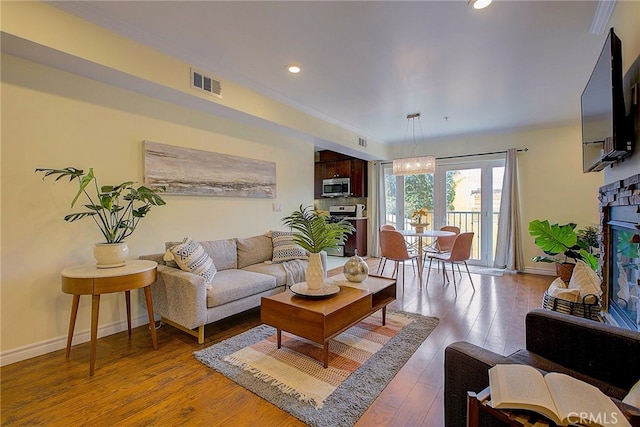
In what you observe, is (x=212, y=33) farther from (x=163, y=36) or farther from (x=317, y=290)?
(x=317, y=290)

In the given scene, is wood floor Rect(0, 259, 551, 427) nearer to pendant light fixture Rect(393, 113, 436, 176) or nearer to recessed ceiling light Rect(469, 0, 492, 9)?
pendant light fixture Rect(393, 113, 436, 176)

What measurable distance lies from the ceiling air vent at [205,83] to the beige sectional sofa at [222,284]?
159 centimetres

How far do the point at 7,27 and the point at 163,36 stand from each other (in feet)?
3.08

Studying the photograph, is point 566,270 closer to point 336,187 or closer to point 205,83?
point 336,187

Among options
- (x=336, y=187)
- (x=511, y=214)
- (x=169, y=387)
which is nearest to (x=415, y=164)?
(x=511, y=214)

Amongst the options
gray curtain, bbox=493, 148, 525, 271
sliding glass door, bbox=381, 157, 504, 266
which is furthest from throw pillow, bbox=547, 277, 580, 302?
sliding glass door, bbox=381, 157, 504, 266

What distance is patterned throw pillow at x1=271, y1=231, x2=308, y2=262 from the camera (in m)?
3.67

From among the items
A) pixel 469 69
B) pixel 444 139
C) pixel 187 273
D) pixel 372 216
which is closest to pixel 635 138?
pixel 469 69

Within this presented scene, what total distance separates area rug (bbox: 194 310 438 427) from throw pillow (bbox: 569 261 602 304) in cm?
122

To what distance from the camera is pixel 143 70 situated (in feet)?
8.12

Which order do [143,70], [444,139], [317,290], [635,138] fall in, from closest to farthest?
[635,138] < [317,290] < [143,70] < [444,139]

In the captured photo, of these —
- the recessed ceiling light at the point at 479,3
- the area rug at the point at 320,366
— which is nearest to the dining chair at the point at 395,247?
the area rug at the point at 320,366

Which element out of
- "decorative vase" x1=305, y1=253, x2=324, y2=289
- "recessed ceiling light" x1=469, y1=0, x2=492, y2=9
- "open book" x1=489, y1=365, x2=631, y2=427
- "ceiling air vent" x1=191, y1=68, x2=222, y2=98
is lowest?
"open book" x1=489, y1=365, x2=631, y2=427

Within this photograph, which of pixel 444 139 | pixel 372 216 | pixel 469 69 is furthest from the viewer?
pixel 372 216
